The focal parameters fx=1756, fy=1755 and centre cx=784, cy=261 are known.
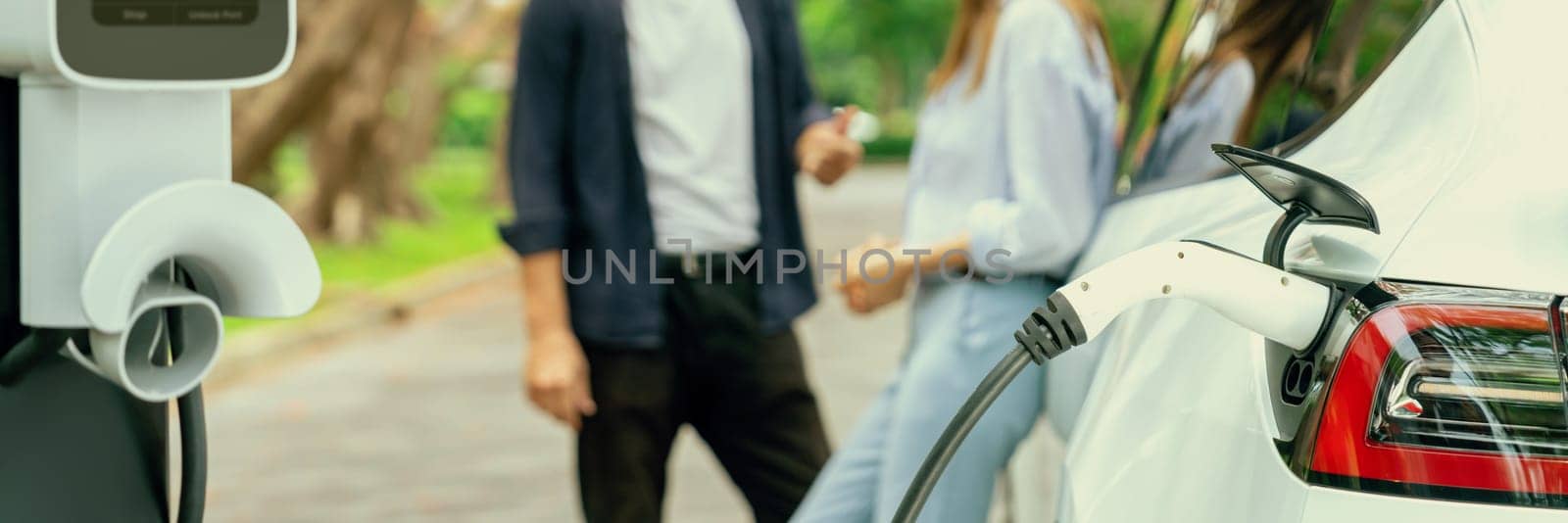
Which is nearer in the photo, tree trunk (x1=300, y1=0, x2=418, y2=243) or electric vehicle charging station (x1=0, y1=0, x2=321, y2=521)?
electric vehicle charging station (x1=0, y1=0, x2=321, y2=521)

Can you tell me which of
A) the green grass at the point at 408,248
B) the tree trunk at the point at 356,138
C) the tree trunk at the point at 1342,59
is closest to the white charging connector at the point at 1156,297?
the tree trunk at the point at 1342,59

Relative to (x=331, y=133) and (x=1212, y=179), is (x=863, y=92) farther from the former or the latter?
(x=1212, y=179)

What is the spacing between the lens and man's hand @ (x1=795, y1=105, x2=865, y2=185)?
331 centimetres

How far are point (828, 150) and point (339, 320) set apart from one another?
9.29m

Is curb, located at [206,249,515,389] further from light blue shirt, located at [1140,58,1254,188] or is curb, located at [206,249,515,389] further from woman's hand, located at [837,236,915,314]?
light blue shirt, located at [1140,58,1254,188]

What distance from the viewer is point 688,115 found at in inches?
127

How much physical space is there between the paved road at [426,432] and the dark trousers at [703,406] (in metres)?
2.85

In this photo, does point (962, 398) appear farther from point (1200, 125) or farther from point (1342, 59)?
point (1342, 59)

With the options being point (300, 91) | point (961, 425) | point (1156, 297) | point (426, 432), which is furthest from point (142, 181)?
point (300, 91)

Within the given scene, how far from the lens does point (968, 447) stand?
261cm

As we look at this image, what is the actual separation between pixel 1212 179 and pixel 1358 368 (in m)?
0.72

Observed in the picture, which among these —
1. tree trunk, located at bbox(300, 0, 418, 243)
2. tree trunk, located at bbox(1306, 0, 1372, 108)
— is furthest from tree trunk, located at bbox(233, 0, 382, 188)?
tree trunk, located at bbox(1306, 0, 1372, 108)

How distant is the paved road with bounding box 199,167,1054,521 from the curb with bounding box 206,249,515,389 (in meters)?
0.12

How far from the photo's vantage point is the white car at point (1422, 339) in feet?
4.43
